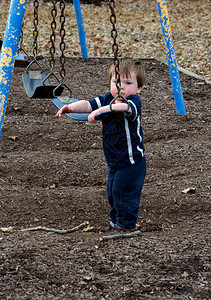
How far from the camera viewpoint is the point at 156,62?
9039mm

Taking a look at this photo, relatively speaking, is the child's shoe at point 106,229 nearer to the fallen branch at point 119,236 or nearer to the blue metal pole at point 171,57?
the fallen branch at point 119,236

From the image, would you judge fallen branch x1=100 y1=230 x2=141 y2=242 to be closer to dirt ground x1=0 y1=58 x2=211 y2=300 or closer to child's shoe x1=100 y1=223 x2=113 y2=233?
dirt ground x1=0 y1=58 x2=211 y2=300

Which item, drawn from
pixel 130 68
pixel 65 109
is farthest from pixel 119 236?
pixel 130 68

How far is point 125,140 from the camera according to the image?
2.88m

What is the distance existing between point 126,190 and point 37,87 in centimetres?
101

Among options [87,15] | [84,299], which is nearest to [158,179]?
[84,299]

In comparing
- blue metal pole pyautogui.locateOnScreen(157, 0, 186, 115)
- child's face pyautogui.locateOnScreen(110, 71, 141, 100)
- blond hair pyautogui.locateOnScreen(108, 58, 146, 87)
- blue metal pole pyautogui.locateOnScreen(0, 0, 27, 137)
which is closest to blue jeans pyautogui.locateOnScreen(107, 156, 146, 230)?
child's face pyautogui.locateOnScreen(110, 71, 141, 100)

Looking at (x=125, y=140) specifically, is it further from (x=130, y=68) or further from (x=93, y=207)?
(x=93, y=207)

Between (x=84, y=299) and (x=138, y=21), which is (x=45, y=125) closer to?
(x=84, y=299)

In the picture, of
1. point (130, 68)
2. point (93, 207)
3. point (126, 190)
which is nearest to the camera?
point (130, 68)

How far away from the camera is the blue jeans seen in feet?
9.68

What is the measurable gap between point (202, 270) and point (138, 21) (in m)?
12.7

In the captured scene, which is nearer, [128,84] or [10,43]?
[128,84]

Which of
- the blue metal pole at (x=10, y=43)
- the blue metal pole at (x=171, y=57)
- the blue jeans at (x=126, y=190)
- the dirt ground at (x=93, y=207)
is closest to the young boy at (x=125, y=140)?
the blue jeans at (x=126, y=190)
